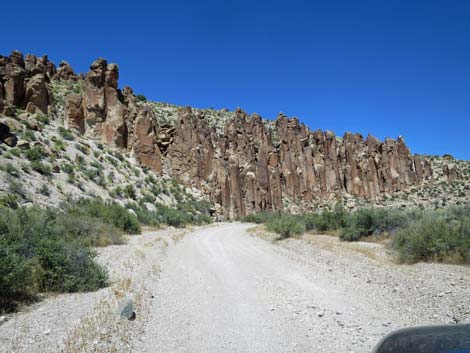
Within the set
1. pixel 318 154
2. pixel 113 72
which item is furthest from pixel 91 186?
pixel 318 154

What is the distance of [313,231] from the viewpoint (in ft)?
74.2

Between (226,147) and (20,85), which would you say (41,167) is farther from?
(226,147)

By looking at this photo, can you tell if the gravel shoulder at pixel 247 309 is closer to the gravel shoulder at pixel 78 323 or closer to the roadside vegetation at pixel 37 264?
the gravel shoulder at pixel 78 323

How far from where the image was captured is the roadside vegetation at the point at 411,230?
10.1m

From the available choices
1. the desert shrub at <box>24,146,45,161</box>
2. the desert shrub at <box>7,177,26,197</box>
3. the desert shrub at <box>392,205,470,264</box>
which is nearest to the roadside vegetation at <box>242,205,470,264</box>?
the desert shrub at <box>392,205,470,264</box>

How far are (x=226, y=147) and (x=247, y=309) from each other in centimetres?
5534

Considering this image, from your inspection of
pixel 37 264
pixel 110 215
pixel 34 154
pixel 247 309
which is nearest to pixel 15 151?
pixel 34 154

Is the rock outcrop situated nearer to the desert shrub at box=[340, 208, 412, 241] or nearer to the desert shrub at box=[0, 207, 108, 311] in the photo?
the desert shrub at box=[0, 207, 108, 311]

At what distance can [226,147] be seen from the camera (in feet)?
202

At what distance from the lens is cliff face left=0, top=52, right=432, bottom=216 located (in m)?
39.2

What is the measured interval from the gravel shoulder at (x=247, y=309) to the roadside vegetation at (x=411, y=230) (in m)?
0.83

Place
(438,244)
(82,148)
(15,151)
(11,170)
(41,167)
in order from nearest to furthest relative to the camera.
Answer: (438,244) < (11,170) < (15,151) < (41,167) < (82,148)

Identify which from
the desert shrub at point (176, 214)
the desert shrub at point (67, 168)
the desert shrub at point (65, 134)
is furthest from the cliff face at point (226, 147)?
the desert shrub at point (67, 168)

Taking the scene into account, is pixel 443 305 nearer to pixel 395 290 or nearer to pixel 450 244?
pixel 395 290
